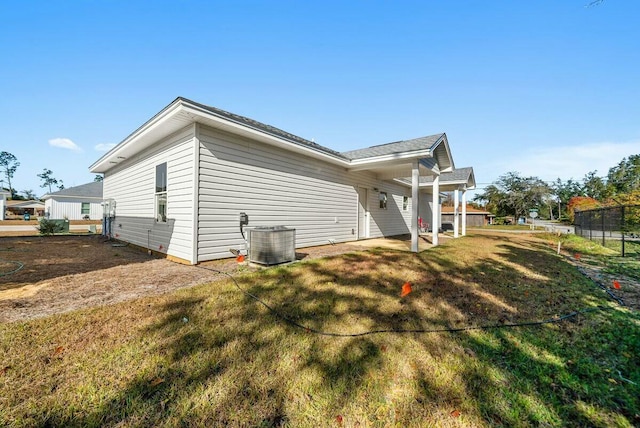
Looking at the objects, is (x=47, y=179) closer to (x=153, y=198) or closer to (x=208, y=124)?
(x=153, y=198)

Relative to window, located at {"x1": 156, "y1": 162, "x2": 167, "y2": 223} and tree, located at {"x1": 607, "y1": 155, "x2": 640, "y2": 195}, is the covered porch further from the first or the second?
tree, located at {"x1": 607, "y1": 155, "x2": 640, "y2": 195}

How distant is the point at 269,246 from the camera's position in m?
5.30

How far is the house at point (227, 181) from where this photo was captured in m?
5.68

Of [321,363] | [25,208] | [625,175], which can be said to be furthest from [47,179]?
[625,175]

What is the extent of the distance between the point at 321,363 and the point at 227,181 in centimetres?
506

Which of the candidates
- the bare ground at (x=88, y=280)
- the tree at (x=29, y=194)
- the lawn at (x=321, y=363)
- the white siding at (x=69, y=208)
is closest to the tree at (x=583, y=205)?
the bare ground at (x=88, y=280)

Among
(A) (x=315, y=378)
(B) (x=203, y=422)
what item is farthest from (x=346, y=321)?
(B) (x=203, y=422)

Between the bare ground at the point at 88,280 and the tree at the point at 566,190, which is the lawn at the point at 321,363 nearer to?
the bare ground at the point at 88,280

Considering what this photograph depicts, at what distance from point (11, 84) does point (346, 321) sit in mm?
14420

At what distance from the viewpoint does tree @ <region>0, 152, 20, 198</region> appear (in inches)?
2095

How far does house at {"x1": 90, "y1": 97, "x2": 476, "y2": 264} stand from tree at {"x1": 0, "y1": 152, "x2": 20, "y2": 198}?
72890 mm

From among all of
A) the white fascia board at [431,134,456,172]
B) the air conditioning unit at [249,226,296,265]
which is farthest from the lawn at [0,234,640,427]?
the white fascia board at [431,134,456,172]

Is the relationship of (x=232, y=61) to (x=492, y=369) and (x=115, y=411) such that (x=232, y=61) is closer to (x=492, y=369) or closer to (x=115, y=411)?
(x=115, y=411)

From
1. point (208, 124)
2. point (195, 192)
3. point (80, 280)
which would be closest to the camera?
point (80, 280)
